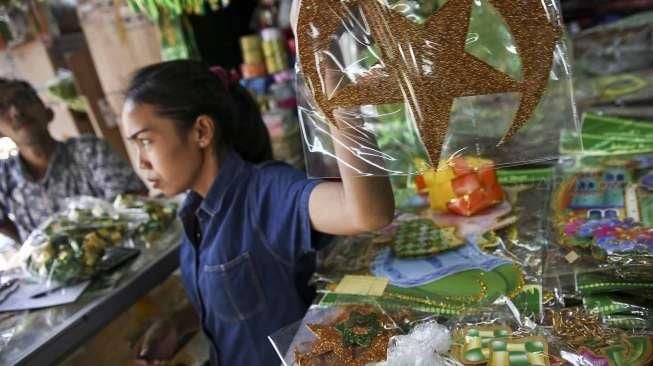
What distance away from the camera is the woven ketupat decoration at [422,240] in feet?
3.20

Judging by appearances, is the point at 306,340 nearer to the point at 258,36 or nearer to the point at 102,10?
the point at 258,36

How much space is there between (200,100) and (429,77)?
609 mm

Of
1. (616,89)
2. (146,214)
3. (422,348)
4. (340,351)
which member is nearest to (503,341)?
(422,348)

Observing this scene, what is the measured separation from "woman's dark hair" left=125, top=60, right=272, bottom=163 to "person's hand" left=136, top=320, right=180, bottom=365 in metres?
0.54

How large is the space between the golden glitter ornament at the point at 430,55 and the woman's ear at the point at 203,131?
457 mm

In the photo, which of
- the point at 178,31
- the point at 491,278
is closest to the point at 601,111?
the point at 491,278

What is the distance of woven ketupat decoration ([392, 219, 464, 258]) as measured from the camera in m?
0.98

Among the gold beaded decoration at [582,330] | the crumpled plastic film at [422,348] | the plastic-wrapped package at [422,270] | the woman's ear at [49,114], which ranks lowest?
the plastic-wrapped package at [422,270]

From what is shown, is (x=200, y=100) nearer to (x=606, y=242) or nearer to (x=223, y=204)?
(x=223, y=204)

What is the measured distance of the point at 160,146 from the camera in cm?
98

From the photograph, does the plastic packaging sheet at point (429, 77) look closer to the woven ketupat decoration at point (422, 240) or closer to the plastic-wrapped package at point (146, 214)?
the woven ketupat decoration at point (422, 240)

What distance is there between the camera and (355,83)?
2.02ft

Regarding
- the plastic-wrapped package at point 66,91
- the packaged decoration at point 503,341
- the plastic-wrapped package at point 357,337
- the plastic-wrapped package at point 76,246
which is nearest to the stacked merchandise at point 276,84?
the plastic-wrapped package at point 66,91

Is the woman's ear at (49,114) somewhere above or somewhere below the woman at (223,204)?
above
